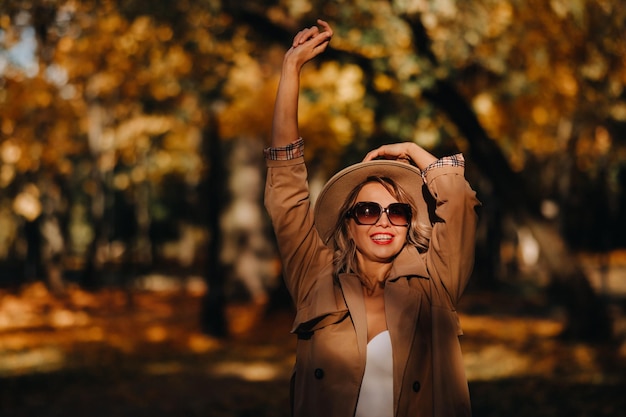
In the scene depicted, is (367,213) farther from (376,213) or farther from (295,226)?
(295,226)

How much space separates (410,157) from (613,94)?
13.1 m

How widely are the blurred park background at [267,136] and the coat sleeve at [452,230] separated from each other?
6190mm

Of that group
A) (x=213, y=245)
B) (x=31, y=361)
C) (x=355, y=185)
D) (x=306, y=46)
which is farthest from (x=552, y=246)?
(x=306, y=46)

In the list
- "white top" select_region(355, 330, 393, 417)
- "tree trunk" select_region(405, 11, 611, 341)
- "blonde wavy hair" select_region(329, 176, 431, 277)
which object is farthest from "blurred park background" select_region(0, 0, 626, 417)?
"white top" select_region(355, 330, 393, 417)

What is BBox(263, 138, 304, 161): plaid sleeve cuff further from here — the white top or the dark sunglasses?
the white top

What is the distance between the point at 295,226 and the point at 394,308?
0.47m

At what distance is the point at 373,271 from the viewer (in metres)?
3.19

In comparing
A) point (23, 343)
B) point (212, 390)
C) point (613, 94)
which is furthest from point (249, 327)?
point (613, 94)

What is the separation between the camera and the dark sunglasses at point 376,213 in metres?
3.17

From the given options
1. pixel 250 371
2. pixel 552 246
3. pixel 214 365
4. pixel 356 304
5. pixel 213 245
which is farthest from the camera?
pixel 213 245

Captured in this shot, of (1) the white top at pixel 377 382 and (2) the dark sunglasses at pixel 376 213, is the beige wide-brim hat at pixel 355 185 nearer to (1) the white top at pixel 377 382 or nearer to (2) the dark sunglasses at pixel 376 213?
(2) the dark sunglasses at pixel 376 213

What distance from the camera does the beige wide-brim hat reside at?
10.5 feet

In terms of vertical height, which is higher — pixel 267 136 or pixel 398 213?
pixel 267 136

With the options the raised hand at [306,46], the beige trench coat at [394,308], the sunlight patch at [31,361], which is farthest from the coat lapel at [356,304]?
the sunlight patch at [31,361]
